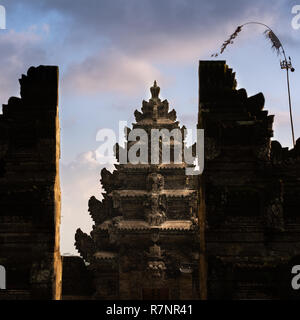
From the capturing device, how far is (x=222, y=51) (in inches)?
688

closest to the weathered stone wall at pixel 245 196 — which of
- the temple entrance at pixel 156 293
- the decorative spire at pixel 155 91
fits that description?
the temple entrance at pixel 156 293

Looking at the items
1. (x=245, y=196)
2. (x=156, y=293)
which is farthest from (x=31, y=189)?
(x=156, y=293)

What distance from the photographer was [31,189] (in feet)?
34.1

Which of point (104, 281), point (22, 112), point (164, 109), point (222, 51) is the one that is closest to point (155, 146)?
point (164, 109)

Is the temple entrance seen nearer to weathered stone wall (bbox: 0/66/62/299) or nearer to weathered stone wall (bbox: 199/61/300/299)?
weathered stone wall (bbox: 0/66/62/299)

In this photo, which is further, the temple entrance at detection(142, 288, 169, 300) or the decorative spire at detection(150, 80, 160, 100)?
the decorative spire at detection(150, 80, 160, 100)

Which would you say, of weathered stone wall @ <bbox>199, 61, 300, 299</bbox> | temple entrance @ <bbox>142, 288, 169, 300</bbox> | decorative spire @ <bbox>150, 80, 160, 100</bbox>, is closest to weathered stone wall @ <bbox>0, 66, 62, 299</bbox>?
weathered stone wall @ <bbox>199, 61, 300, 299</bbox>

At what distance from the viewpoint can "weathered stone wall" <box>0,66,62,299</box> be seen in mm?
10102

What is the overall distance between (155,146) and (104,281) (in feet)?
32.5

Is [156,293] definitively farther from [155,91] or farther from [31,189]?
[31,189]

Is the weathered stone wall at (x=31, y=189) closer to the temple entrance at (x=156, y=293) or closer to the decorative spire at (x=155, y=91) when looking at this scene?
the temple entrance at (x=156, y=293)

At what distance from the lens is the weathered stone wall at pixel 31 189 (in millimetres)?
10102

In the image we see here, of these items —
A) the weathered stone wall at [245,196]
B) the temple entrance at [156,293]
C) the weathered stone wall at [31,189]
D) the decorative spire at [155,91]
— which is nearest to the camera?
the weathered stone wall at [31,189]
